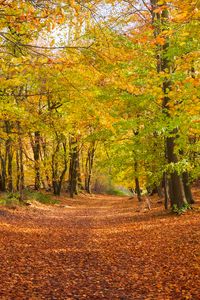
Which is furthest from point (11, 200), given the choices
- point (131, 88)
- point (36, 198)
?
point (131, 88)

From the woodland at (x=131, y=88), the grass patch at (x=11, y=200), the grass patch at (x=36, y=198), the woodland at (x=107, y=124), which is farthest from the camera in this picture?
the grass patch at (x=36, y=198)

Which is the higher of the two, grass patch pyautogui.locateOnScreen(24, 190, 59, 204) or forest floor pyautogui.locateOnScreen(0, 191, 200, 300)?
grass patch pyautogui.locateOnScreen(24, 190, 59, 204)

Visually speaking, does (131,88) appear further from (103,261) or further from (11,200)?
(11,200)

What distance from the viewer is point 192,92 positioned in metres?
10.2

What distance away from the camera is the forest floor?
22.1ft

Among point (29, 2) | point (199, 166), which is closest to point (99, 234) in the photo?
point (199, 166)

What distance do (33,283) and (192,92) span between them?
632 cm

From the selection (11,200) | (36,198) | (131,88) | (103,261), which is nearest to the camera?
(103,261)

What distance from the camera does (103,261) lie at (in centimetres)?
922

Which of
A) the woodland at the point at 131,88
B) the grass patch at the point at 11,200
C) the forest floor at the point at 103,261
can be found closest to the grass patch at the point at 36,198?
the grass patch at the point at 11,200

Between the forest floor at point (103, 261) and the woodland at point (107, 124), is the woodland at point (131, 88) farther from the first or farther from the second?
the forest floor at point (103, 261)

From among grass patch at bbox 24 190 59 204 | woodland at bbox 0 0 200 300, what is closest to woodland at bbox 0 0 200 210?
woodland at bbox 0 0 200 300

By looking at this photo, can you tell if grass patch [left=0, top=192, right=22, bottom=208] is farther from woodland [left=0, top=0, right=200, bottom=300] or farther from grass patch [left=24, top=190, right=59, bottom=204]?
grass patch [left=24, top=190, right=59, bottom=204]

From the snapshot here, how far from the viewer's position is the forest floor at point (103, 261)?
22.1ft
